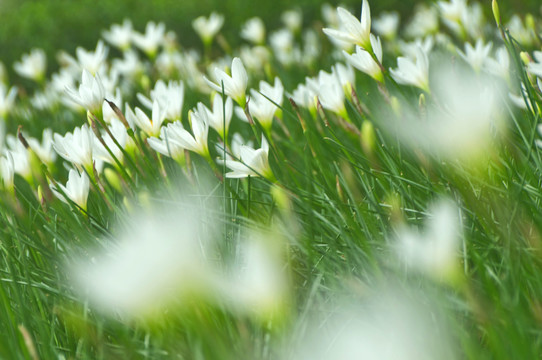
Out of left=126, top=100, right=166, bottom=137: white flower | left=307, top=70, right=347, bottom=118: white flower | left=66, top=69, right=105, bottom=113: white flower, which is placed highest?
left=66, top=69, right=105, bottom=113: white flower

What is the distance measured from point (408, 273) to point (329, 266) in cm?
19

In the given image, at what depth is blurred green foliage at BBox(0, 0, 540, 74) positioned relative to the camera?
5977 mm

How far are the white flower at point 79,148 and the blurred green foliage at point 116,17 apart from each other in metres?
4.74

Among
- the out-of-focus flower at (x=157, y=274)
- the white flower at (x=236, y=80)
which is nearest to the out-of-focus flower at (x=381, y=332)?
the out-of-focus flower at (x=157, y=274)

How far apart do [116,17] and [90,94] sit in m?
5.11

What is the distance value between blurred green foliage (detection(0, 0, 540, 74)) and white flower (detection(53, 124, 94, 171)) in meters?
4.74

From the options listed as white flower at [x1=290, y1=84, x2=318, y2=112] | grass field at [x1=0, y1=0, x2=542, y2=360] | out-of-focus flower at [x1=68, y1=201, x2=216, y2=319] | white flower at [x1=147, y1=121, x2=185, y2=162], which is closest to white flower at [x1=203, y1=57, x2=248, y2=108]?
grass field at [x1=0, y1=0, x2=542, y2=360]

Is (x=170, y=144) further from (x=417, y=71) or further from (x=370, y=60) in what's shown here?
(x=417, y=71)

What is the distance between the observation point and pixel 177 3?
6.40 m

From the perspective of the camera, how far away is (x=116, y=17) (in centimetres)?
623

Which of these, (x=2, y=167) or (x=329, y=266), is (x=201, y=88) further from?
(x=329, y=266)

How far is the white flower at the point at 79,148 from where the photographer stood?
1486mm

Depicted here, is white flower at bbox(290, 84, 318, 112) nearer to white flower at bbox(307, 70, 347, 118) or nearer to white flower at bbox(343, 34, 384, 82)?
white flower at bbox(307, 70, 347, 118)

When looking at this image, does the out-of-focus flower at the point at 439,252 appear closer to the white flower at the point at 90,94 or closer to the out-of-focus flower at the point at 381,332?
the out-of-focus flower at the point at 381,332
